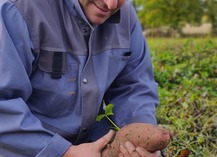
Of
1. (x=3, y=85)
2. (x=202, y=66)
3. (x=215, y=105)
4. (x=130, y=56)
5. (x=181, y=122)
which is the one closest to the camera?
(x=3, y=85)

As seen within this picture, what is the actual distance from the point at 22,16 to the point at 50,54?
0.79 ft

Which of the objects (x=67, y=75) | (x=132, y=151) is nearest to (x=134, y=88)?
(x=67, y=75)

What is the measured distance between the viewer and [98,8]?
2.28 metres

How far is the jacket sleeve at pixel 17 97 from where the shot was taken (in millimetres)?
2039

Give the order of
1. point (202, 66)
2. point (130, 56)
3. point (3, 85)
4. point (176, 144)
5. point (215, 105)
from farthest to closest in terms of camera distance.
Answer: point (202, 66) < point (215, 105) < point (176, 144) < point (130, 56) < point (3, 85)

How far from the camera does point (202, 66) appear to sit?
5.38 m

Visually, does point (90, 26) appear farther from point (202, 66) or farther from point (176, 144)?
point (202, 66)

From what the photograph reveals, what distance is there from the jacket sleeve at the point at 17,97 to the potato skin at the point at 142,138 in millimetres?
228

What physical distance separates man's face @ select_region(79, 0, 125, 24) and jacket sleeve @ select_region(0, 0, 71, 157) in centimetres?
35

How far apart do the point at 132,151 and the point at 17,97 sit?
61 centimetres

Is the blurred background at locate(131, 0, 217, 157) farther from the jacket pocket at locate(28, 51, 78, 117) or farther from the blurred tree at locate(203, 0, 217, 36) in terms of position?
the blurred tree at locate(203, 0, 217, 36)

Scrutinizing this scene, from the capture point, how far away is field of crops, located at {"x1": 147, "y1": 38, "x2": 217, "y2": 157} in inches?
Answer: 126

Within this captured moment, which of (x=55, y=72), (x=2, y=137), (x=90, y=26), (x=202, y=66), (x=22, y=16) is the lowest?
(x=202, y=66)

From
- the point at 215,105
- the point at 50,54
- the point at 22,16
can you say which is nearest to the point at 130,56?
the point at 50,54
